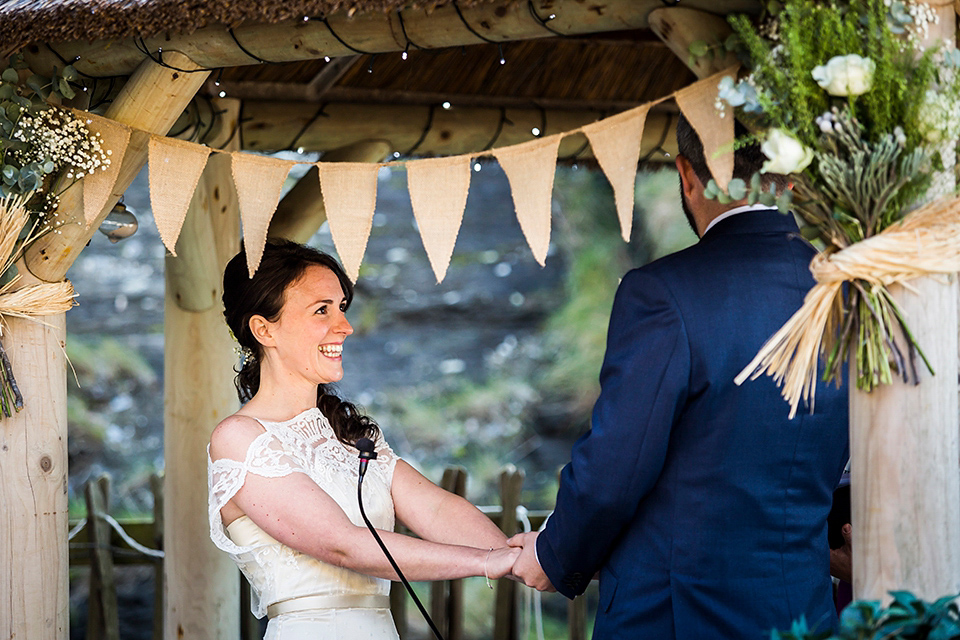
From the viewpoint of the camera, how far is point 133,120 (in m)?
2.16

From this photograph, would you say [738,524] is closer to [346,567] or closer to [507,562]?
[507,562]

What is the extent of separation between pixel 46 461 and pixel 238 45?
104cm

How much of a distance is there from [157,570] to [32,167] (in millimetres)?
2337

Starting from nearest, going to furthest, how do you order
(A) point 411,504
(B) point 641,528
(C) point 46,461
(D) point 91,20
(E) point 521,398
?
(B) point 641,528 < (D) point 91,20 < (C) point 46,461 < (A) point 411,504 < (E) point 521,398

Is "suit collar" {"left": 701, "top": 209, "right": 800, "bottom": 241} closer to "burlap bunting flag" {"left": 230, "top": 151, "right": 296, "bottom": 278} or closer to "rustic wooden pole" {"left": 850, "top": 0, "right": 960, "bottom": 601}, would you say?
"rustic wooden pole" {"left": 850, "top": 0, "right": 960, "bottom": 601}

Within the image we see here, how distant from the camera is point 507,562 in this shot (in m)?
2.06

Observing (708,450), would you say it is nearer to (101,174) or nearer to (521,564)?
(521,564)

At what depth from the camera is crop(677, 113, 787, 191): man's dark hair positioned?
5.54 ft

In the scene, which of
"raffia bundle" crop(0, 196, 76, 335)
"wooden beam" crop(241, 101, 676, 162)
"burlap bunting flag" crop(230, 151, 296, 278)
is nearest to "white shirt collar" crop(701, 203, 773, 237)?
"burlap bunting flag" crop(230, 151, 296, 278)

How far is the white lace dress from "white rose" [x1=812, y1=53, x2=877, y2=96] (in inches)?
53.6

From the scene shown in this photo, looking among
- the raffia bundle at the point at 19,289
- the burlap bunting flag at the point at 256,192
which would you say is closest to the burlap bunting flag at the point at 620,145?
the burlap bunting flag at the point at 256,192

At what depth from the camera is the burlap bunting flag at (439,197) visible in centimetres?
191

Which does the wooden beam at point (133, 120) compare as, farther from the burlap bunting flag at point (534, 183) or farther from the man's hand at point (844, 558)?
the man's hand at point (844, 558)

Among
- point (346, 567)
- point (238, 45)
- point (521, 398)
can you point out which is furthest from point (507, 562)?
point (521, 398)
